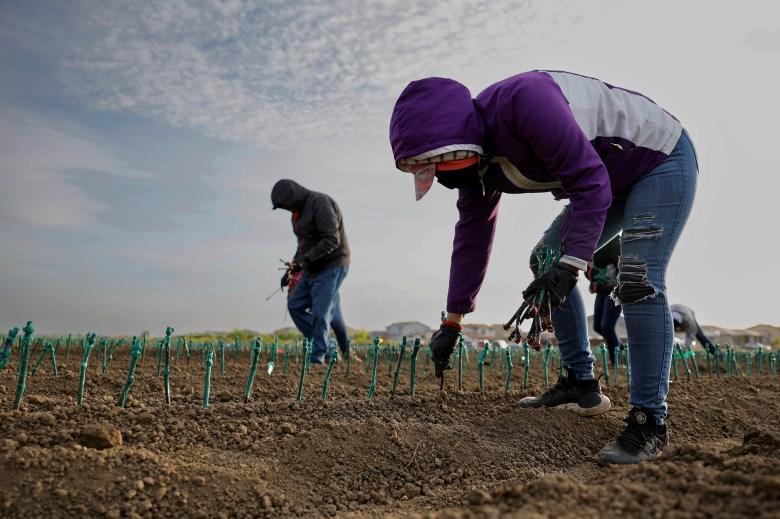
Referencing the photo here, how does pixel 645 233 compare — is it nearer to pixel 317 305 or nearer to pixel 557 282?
pixel 557 282

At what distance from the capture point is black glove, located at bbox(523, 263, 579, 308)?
2.25 metres

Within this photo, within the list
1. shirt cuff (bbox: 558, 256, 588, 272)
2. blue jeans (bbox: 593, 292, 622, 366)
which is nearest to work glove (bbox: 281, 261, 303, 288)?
blue jeans (bbox: 593, 292, 622, 366)

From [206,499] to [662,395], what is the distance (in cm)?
184

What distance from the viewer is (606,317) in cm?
624

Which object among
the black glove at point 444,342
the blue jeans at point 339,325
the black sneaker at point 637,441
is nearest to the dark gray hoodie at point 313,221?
the blue jeans at point 339,325

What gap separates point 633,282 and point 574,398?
89cm

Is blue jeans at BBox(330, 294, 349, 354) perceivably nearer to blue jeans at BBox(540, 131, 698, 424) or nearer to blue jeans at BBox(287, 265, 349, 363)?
blue jeans at BBox(287, 265, 349, 363)

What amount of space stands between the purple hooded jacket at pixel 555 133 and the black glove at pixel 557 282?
2.8 inches

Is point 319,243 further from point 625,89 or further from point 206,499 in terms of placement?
point 206,499

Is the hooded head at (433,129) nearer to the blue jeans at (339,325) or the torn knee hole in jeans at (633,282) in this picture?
the torn knee hole in jeans at (633,282)

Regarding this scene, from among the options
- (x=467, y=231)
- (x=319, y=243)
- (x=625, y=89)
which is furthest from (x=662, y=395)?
(x=319, y=243)

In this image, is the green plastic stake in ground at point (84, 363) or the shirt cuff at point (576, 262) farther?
the green plastic stake in ground at point (84, 363)

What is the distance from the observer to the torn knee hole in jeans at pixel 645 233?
2.45m

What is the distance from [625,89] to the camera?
8.52 ft
